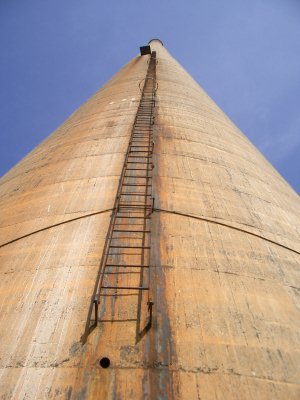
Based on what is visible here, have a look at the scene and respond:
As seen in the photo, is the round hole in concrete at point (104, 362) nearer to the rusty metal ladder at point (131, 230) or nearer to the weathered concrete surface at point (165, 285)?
the weathered concrete surface at point (165, 285)

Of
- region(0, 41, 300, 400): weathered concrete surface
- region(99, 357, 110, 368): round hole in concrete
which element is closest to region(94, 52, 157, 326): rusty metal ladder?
region(0, 41, 300, 400): weathered concrete surface

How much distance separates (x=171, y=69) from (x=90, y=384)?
42.9 feet

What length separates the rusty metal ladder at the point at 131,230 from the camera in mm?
3693

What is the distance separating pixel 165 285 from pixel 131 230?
1.02m

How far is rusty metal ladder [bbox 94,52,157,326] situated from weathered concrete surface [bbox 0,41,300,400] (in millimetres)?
109

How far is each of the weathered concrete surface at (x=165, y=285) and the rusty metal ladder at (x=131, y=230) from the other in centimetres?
11

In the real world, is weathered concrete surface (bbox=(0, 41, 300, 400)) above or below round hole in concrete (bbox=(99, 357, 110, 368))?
above

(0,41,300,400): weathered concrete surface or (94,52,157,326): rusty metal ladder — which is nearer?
(0,41,300,400): weathered concrete surface

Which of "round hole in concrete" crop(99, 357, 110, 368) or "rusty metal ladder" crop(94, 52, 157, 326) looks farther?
"rusty metal ladder" crop(94, 52, 157, 326)

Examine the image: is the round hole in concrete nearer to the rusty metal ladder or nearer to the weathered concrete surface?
the weathered concrete surface

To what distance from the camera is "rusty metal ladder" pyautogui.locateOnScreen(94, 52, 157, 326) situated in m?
3.69

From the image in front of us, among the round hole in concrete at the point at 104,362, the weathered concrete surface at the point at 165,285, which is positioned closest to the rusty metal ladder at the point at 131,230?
the weathered concrete surface at the point at 165,285

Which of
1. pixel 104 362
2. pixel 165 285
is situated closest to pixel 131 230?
pixel 165 285

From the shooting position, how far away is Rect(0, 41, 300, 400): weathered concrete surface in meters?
2.89
